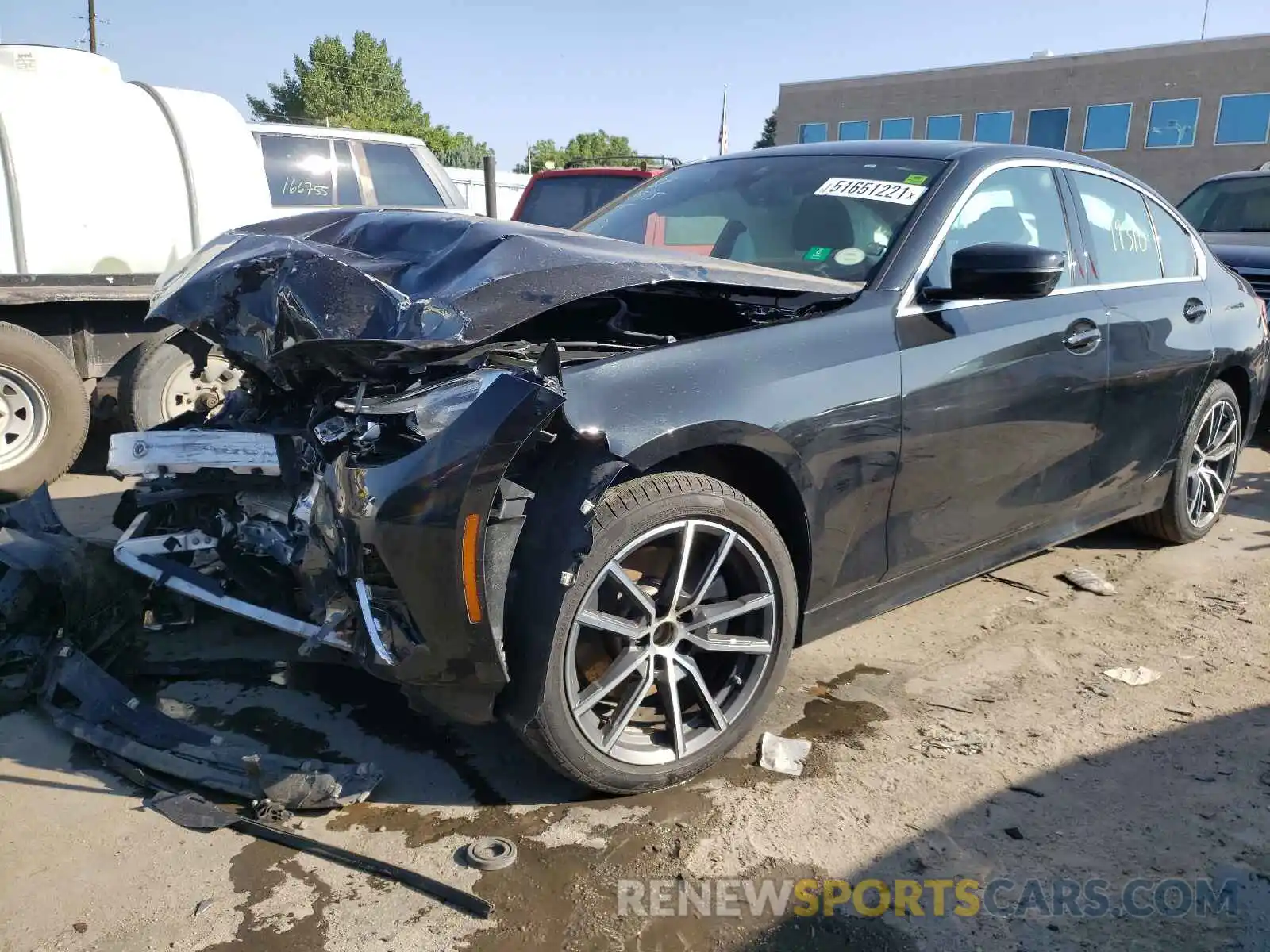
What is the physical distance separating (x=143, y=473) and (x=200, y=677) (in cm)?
81

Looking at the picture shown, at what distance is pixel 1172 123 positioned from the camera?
92.7 ft

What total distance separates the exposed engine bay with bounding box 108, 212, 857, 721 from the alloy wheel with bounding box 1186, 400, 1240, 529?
273 centimetres

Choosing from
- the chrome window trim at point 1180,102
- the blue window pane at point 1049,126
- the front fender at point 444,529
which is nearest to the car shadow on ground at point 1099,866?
the front fender at point 444,529

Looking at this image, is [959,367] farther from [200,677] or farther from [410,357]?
[200,677]

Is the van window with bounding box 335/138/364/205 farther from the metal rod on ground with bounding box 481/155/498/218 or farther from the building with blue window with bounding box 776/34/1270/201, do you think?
the building with blue window with bounding box 776/34/1270/201

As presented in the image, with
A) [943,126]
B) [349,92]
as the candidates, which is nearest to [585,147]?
[349,92]

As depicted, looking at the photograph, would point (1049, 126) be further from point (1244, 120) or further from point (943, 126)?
point (1244, 120)

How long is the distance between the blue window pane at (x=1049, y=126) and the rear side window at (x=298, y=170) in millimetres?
28225

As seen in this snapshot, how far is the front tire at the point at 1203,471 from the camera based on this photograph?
438 cm

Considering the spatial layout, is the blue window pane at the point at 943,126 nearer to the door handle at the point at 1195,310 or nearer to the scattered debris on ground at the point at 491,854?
the door handle at the point at 1195,310

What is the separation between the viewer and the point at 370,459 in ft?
7.39

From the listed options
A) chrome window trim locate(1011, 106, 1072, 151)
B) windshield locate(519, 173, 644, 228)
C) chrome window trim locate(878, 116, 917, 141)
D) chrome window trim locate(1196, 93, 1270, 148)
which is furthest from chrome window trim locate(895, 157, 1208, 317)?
chrome window trim locate(878, 116, 917, 141)

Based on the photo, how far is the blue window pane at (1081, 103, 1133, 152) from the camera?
1147 inches

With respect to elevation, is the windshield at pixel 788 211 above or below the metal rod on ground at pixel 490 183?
below
